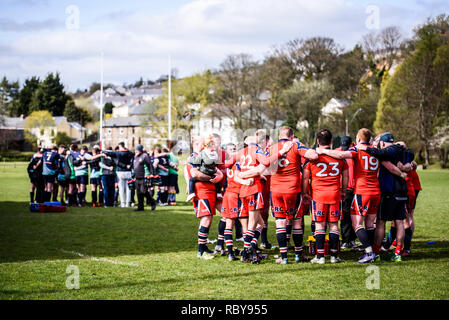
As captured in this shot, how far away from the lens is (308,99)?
191 feet

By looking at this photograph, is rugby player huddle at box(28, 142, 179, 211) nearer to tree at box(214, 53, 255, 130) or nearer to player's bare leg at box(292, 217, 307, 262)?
player's bare leg at box(292, 217, 307, 262)

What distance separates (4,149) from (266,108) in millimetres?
50999

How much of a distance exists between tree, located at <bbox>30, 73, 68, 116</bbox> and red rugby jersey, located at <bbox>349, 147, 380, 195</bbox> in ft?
360

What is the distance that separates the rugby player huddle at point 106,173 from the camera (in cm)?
1606

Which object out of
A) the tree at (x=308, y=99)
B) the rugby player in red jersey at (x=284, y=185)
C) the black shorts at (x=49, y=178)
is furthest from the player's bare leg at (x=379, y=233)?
the tree at (x=308, y=99)

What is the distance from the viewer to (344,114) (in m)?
59.7

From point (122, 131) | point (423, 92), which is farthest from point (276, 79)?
point (122, 131)

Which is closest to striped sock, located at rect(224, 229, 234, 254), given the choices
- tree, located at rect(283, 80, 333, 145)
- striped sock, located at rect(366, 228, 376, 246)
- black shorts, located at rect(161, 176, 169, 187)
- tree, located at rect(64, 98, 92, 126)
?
striped sock, located at rect(366, 228, 376, 246)

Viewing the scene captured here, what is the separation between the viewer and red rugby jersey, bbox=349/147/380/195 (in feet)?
27.1

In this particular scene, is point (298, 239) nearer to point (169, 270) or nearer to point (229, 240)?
point (229, 240)

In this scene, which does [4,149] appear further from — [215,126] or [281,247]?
[281,247]

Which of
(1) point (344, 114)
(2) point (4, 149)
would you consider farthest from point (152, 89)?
(1) point (344, 114)

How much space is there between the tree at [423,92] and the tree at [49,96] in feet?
268

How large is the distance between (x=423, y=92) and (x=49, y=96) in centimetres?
8662
